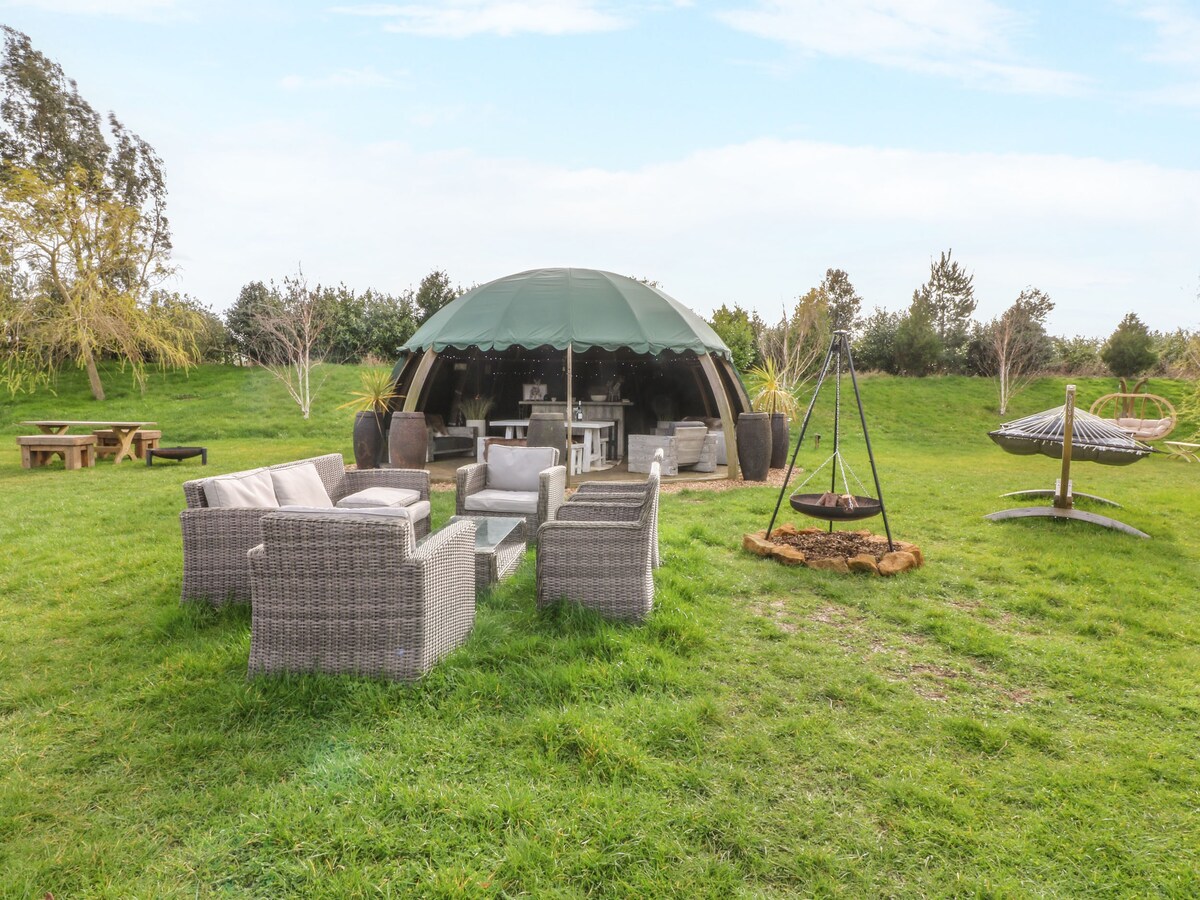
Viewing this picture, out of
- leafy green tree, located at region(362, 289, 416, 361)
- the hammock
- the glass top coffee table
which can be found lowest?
the glass top coffee table

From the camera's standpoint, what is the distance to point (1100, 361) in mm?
22047

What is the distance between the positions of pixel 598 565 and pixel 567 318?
5.57 meters

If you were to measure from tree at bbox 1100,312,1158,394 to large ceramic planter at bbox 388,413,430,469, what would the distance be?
22031mm

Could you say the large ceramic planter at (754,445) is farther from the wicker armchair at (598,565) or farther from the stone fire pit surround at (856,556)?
the wicker armchair at (598,565)

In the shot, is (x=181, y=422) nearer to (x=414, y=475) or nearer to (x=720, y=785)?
(x=414, y=475)

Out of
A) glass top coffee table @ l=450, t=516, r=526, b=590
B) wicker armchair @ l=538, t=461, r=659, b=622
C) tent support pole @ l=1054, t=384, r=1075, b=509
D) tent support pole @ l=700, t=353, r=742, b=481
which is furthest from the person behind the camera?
tent support pole @ l=700, t=353, r=742, b=481

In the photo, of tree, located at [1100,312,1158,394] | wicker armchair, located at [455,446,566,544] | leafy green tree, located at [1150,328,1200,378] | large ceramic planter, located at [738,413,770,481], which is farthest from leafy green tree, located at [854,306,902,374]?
wicker armchair, located at [455,446,566,544]

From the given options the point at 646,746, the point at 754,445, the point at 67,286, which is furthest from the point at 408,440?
the point at 67,286

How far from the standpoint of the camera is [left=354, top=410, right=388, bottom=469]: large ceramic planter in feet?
30.2

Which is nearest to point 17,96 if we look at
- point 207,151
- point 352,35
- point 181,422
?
point 181,422

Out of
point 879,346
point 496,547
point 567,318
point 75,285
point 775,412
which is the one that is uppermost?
point 75,285

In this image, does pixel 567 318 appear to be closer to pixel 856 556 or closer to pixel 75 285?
pixel 856 556

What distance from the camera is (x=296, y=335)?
17609mm

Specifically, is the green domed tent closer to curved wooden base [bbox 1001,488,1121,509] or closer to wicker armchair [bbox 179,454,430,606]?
curved wooden base [bbox 1001,488,1121,509]
